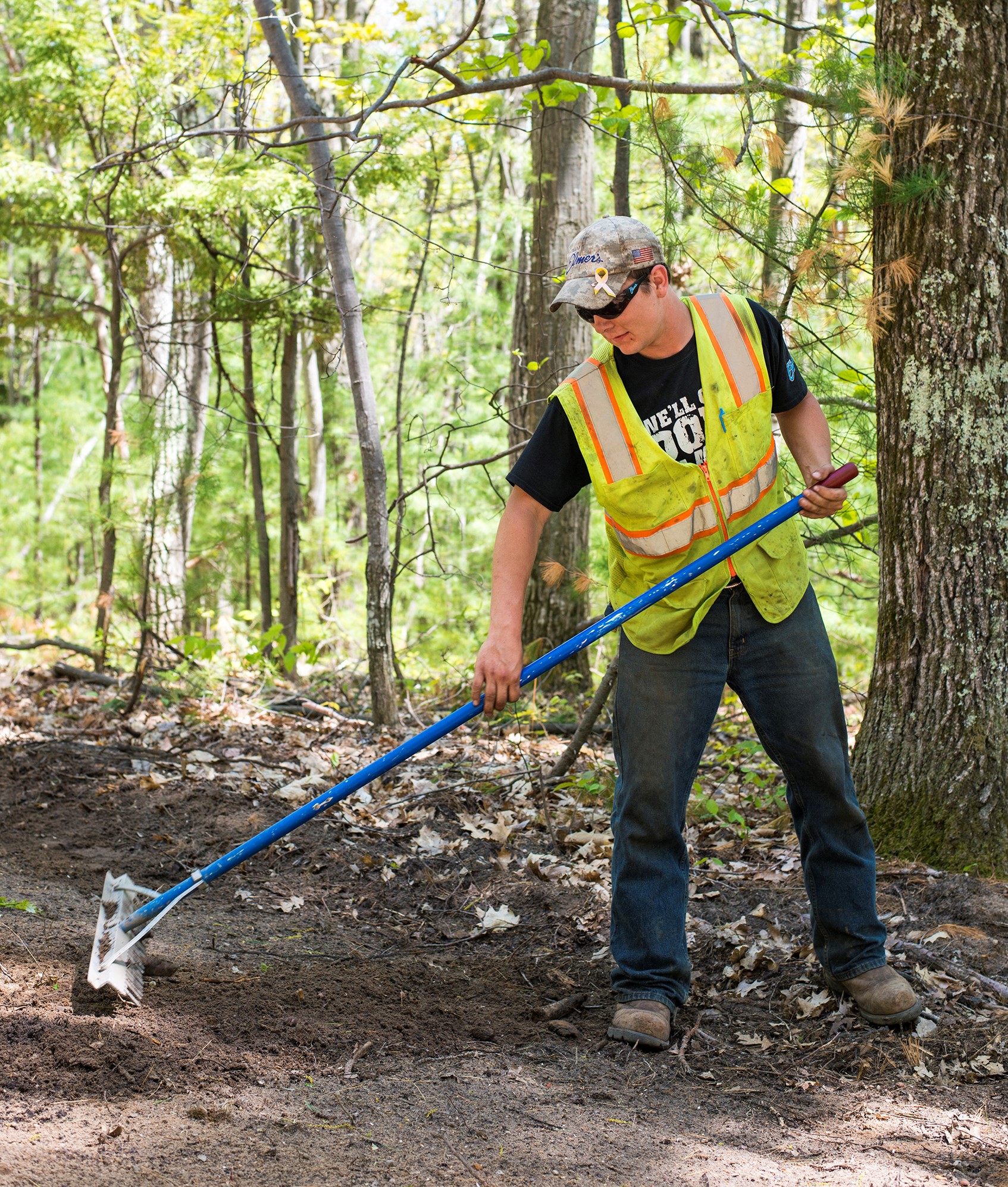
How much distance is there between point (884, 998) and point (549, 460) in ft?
5.71

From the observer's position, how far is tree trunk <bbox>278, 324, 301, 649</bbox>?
28.0 feet

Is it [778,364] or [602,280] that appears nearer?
[602,280]

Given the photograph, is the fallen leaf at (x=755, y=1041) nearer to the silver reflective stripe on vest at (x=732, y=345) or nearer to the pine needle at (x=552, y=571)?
the silver reflective stripe on vest at (x=732, y=345)

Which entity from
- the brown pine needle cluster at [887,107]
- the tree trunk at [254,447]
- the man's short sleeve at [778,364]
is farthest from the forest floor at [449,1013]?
the tree trunk at [254,447]

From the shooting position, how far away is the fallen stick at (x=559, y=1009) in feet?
9.45

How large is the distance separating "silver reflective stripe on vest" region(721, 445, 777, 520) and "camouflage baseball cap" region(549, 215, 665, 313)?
0.64m

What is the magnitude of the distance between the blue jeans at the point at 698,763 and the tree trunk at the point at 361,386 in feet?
9.80

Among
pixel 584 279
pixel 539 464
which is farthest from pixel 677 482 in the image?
pixel 584 279

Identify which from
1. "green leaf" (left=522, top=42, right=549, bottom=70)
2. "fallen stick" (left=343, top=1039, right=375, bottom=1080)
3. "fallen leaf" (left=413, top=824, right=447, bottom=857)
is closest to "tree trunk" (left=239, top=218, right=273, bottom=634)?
"green leaf" (left=522, top=42, right=549, bottom=70)

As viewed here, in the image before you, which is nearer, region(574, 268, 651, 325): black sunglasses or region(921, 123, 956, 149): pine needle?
region(574, 268, 651, 325): black sunglasses

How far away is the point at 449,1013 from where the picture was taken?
113 inches

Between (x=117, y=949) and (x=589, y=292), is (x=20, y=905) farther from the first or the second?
(x=589, y=292)

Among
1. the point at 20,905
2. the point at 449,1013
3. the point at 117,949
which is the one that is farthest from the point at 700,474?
the point at 20,905

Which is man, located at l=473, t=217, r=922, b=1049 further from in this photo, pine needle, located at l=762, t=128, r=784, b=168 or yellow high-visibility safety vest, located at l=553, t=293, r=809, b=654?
pine needle, located at l=762, t=128, r=784, b=168
